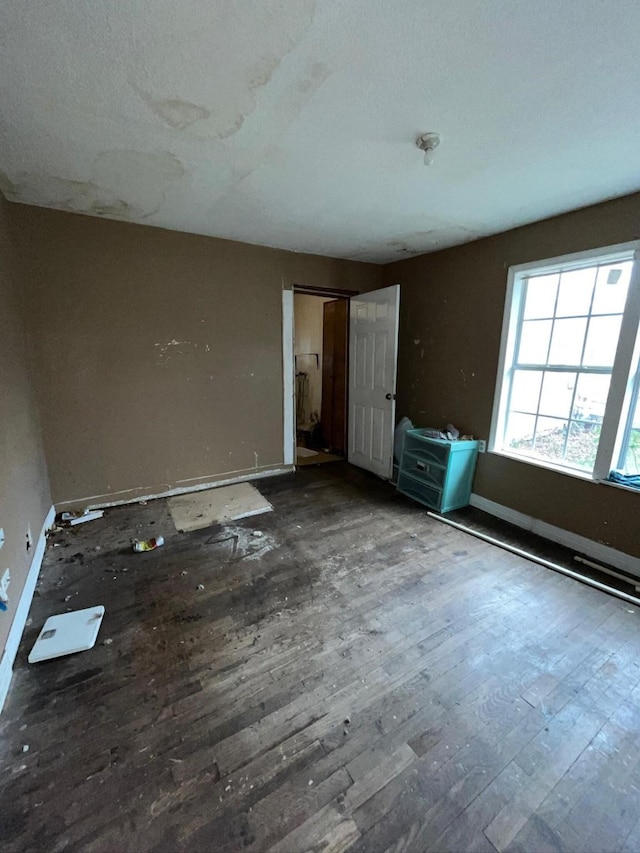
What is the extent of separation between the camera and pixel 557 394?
2.74 m

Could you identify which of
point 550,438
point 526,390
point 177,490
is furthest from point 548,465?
point 177,490

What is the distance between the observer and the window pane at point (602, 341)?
2.38 m

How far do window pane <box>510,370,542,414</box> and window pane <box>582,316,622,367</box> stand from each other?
369mm

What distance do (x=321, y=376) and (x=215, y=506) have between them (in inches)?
112

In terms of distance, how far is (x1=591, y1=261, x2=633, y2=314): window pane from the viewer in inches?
91.4

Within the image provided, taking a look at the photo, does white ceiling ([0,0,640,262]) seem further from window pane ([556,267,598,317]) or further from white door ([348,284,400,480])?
white door ([348,284,400,480])

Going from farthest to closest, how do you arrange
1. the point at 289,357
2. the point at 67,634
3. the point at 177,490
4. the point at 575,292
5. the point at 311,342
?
the point at 311,342 < the point at 289,357 < the point at 177,490 < the point at 575,292 < the point at 67,634

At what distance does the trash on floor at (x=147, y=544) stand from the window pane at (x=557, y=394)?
3163mm

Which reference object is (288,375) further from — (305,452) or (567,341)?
(567,341)

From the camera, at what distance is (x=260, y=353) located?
3.66 metres

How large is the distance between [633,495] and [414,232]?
2.60 meters

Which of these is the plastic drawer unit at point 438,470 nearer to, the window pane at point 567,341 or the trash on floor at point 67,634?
the window pane at point 567,341

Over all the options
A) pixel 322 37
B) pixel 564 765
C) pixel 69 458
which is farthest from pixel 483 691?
pixel 69 458

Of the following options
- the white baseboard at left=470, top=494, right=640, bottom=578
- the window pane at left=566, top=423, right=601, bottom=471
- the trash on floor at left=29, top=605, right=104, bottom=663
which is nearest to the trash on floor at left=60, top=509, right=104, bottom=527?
the trash on floor at left=29, top=605, right=104, bottom=663
